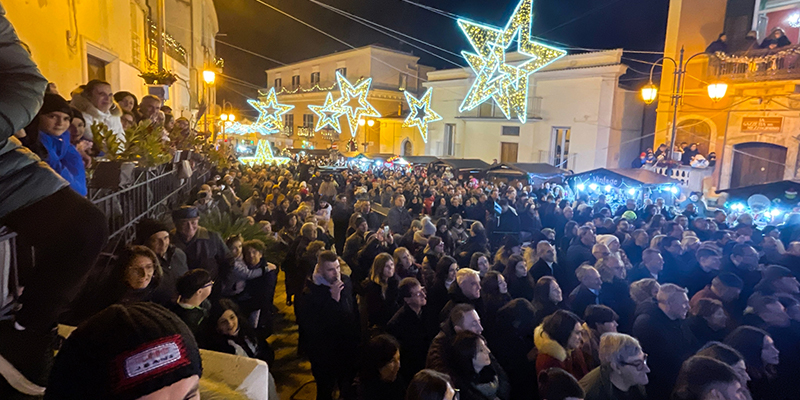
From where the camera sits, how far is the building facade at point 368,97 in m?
40.7

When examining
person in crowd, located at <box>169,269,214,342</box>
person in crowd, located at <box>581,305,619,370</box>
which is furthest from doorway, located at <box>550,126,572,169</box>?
person in crowd, located at <box>169,269,214,342</box>

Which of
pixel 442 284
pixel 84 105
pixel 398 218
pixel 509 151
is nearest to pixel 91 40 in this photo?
pixel 84 105

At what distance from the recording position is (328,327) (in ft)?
13.4

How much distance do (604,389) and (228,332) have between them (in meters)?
2.70

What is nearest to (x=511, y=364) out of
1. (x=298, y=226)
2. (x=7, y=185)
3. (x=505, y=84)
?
(x=7, y=185)

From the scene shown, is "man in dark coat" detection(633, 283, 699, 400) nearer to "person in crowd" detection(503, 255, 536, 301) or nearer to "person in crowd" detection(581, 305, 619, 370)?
"person in crowd" detection(581, 305, 619, 370)

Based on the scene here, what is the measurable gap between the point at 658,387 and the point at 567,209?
7.12 m

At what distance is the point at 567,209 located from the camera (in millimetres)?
10375

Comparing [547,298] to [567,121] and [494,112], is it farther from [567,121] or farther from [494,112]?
[494,112]

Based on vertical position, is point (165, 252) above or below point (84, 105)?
below

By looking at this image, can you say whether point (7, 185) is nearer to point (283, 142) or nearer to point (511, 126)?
point (511, 126)

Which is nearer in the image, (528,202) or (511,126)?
(528,202)

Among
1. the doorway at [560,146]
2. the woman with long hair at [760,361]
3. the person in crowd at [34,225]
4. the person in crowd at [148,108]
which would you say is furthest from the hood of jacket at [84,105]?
→ the doorway at [560,146]

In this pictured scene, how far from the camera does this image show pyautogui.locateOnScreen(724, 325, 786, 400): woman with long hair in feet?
11.9
